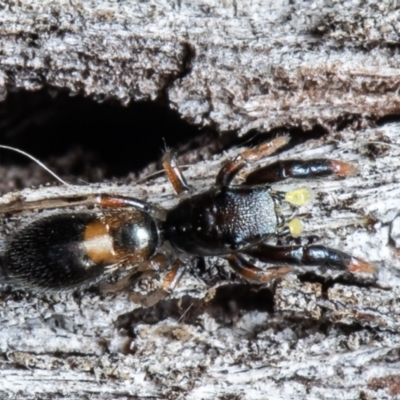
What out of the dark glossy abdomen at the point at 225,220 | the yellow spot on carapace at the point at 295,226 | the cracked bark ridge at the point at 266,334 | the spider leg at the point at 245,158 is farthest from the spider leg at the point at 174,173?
the yellow spot on carapace at the point at 295,226

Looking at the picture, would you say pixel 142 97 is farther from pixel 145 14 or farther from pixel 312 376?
pixel 312 376

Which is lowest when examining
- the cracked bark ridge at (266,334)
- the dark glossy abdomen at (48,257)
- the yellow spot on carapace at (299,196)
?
the cracked bark ridge at (266,334)

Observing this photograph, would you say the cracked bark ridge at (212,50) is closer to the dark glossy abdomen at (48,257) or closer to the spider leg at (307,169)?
the spider leg at (307,169)

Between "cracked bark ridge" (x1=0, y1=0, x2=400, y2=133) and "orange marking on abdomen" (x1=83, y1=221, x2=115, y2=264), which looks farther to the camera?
"orange marking on abdomen" (x1=83, y1=221, x2=115, y2=264)

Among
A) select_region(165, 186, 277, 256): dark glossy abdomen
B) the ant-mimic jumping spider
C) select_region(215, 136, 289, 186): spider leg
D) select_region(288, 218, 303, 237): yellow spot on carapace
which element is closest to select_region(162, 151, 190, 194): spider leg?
the ant-mimic jumping spider

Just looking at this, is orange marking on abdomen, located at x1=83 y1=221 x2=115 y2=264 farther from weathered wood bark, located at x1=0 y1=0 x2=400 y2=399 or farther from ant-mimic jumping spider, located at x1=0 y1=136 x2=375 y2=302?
weathered wood bark, located at x1=0 y1=0 x2=400 y2=399

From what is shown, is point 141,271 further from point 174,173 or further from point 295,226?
point 295,226
